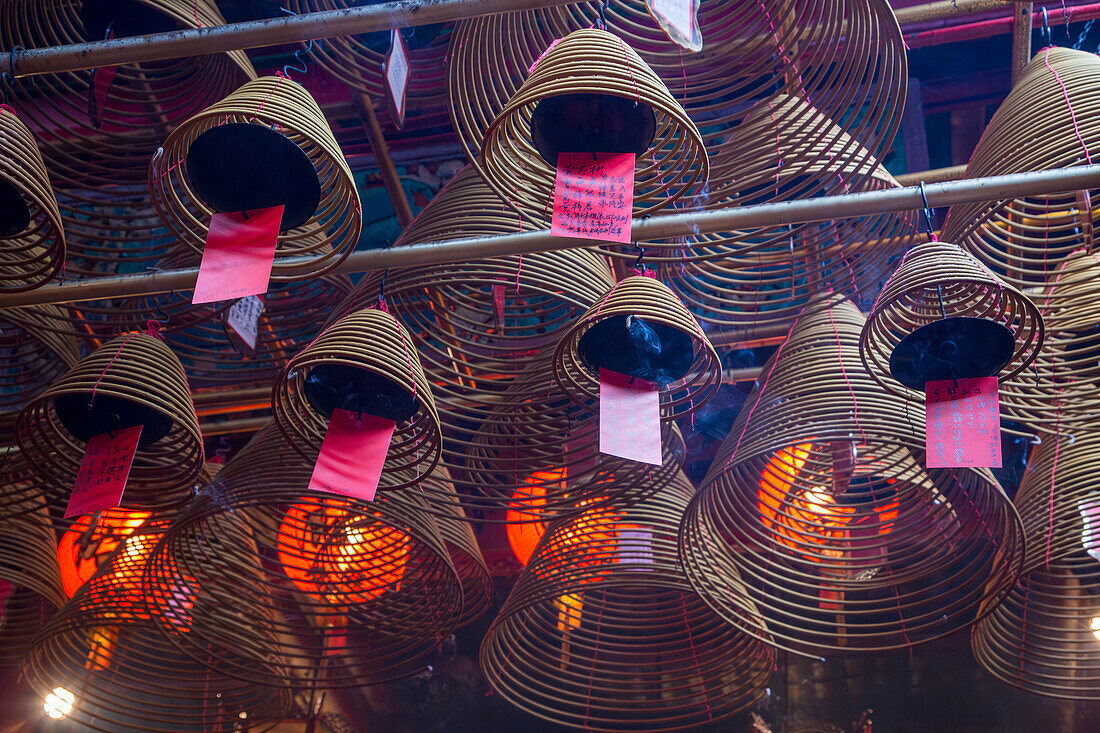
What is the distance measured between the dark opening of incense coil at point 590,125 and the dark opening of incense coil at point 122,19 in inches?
51.3

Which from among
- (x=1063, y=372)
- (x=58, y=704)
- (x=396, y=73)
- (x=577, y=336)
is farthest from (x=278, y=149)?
(x=58, y=704)

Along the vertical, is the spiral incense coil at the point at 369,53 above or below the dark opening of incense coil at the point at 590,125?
above

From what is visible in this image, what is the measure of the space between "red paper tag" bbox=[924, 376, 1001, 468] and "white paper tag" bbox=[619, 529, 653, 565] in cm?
110

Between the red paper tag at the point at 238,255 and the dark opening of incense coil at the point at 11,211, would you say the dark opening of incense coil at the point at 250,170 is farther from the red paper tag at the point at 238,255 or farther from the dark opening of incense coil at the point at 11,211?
the dark opening of incense coil at the point at 11,211

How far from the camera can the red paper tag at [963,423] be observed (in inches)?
93.2

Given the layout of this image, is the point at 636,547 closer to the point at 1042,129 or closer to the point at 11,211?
the point at 1042,129

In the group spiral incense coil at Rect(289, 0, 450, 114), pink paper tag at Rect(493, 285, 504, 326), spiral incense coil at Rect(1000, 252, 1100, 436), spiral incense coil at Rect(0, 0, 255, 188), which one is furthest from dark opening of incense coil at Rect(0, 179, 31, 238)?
spiral incense coil at Rect(1000, 252, 1100, 436)

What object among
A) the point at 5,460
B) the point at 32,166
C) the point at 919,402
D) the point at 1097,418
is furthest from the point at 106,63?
the point at 1097,418

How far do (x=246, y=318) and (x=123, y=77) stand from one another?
3.29 feet

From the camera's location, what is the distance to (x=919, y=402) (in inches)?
104

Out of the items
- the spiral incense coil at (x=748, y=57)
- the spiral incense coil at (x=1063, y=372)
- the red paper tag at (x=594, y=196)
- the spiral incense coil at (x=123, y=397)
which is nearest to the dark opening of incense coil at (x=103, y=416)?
the spiral incense coil at (x=123, y=397)

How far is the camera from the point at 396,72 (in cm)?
271

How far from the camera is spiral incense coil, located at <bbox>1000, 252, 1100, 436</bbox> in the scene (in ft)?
9.60

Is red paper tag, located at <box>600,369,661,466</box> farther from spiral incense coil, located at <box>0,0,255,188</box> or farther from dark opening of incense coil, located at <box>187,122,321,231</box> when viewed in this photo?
spiral incense coil, located at <box>0,0,255,188</box>
